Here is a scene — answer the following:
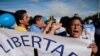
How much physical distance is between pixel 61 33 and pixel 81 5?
540mm

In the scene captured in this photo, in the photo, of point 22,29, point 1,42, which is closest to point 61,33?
point 22,29

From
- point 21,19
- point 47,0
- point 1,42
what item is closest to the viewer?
point 1,42

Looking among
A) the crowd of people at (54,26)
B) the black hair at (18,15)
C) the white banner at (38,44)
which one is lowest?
the white banner at (38,44)

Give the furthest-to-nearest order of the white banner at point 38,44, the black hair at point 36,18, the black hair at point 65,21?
the black hair at point 36,18, the black hair at point 65,21, the white banner at point 38,44

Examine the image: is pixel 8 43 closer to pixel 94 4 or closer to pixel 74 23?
pixel 74 23

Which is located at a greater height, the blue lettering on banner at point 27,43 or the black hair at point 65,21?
the black hair at point 65,21

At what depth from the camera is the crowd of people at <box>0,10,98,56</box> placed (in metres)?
4.20

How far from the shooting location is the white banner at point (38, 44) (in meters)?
4.11

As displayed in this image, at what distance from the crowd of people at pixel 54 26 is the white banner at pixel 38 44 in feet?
0.30

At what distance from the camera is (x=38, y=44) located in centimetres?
418

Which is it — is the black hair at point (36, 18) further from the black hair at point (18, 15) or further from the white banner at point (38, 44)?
the white banner at point (38, 44)

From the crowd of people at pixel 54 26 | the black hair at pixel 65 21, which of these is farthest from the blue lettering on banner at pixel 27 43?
the black hair at pixel 65 21

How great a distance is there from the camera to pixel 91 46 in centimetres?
419

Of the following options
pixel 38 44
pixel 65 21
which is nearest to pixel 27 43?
pixel 38 44
